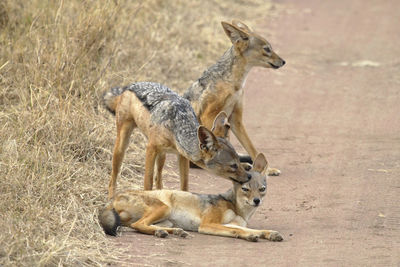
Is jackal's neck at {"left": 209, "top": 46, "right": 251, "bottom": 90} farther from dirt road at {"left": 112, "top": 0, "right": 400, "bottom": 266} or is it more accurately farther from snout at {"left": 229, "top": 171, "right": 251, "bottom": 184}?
snout at {"left": 229, "top": 171, "right": 251, "bottom": 184}

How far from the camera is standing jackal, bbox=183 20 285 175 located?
10820 mm

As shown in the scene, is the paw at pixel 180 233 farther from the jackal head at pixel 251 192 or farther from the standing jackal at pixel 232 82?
the standing jackal at pixel 232 82

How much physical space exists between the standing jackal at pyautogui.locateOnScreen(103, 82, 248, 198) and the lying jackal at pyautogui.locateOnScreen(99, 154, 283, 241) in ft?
0.61

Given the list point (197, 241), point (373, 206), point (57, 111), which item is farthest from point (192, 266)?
point (57, 111)

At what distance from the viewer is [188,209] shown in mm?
8180

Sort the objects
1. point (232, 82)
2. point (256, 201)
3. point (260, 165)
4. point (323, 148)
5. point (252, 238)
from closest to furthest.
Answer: point (252, 238) → point (256, 201) → point (260, 165) → point (232, 82) → point (323, 148)

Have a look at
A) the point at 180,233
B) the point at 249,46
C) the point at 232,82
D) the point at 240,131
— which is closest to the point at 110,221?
the point at 180,233

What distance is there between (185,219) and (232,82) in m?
3.16

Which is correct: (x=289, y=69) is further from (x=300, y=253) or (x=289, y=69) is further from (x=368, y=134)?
(x=300, y=253)

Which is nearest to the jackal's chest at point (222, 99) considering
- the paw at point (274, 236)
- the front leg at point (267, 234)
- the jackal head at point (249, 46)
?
the jackal head at point (249, 46)

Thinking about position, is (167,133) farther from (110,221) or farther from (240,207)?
(110,221)

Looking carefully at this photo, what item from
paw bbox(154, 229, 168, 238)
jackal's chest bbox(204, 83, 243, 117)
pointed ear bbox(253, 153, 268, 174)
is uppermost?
jackal's chest bbox(204, 83, 243, 117)

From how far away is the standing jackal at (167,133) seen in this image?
8203mm

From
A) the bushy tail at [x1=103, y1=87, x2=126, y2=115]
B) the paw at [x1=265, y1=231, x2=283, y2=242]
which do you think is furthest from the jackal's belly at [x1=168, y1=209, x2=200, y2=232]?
the bushy tail at [x1=103, y1=87, x2=126, y2=115]
